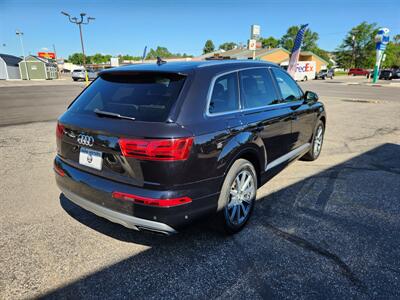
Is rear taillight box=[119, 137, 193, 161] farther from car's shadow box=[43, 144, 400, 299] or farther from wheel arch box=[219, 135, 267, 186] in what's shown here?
car's shadow box=[43, 144, 400, 299]

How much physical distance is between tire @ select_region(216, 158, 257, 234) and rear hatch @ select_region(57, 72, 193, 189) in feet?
2.06

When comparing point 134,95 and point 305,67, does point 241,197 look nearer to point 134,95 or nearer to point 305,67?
point 134,95

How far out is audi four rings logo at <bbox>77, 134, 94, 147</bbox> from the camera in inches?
99.9

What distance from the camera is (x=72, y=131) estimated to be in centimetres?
274

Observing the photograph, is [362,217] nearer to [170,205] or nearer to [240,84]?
[240,84]

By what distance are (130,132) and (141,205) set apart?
1.94 ft

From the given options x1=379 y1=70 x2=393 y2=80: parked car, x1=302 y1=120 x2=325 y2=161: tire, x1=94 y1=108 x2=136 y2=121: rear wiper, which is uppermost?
x1=94 y1=108 x2=136 y2=121: rear wiper

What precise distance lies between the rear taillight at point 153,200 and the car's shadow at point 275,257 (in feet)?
1.07

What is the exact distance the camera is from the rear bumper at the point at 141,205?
2295 mm

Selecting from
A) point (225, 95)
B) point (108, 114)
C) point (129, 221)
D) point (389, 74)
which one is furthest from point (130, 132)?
point (389, 74)

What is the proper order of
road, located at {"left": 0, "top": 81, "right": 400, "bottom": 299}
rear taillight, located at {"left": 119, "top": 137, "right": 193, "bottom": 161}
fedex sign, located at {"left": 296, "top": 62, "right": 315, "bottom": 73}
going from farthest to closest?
1. fedex sign, located at {"left": 296, "top": 62, "right": 315, "bottom": 73}
2. road, located at {"left": 0, "top": 81, "right": 400, "bottom": 299}
3. rear taillight, located at {"left": 119, "top": 137, "right": 193, "bottom": 161}

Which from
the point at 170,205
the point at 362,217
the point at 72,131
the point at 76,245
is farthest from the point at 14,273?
the point at 362,217

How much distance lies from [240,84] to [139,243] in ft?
6.49

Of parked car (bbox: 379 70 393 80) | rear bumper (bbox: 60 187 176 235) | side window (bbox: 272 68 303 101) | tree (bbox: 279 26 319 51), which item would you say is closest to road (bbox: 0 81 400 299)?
rear bumper (bbox: 60 187 176 235)
